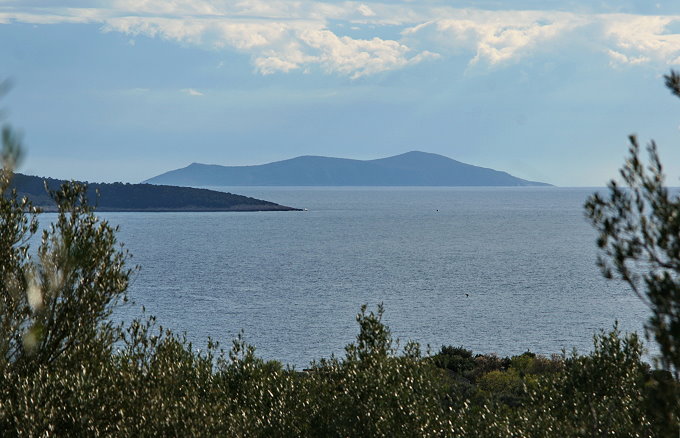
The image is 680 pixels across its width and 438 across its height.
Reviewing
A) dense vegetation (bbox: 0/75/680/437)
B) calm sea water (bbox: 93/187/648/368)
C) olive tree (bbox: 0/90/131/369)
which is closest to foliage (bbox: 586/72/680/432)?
dense vegetation (bbox: 0/75/680/437)

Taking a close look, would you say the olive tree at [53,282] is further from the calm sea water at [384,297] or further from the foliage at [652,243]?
the calm sea water at [384,297]

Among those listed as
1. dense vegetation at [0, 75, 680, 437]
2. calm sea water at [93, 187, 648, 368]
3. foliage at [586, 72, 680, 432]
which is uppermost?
foliage at [586, 72, 680, 432]

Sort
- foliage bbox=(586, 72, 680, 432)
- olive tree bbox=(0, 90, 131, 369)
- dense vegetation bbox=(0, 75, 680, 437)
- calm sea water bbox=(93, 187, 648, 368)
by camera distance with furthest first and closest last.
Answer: calm sea water bbox=(93, 187, 648, 368)
olive tree bbox=(0, 90, 131, 369)
dense vegetation bbox=(0, 75, 680, 437)
foliage bbox=(586, 72, 680, 432)

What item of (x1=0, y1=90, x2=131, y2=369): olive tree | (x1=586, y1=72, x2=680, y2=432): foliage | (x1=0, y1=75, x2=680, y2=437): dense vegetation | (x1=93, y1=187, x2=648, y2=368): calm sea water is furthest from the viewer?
(x1=93, y1=187, x2=648, y2=368): calm sea water

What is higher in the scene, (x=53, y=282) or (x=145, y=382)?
(x=53, y=282)

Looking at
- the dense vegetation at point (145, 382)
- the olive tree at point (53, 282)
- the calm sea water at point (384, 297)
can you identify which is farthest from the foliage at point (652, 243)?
the calm sea water at point (384, 297)

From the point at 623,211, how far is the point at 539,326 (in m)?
94.4

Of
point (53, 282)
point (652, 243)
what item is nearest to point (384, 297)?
point (53, 282)

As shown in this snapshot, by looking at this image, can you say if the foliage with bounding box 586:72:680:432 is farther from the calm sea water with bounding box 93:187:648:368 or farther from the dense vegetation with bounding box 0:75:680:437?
the calm sea water with bounding box 93:187:648:368

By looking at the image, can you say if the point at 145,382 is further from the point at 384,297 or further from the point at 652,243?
the point at 384,297

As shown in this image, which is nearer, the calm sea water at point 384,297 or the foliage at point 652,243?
the foliage at point 652,243

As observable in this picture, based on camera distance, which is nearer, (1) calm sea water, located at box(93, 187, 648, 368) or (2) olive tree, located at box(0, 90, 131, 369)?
(2) olive tree, located at box(0, 90, 131, 369)

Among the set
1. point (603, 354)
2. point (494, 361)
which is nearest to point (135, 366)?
point (603, 354)

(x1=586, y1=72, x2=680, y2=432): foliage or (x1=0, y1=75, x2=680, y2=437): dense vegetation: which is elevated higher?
(x1=586, y1=72, x2=680, y2=432): foliage
